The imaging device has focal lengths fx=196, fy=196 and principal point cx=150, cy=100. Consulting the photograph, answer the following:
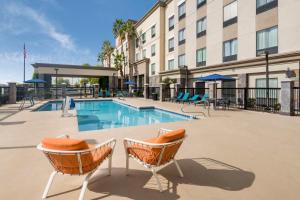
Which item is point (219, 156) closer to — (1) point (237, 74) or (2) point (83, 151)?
(2) point (83, 151)

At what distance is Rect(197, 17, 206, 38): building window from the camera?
23641mm

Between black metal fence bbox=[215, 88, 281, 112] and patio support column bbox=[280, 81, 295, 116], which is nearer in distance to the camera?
patio support column bbox=[280, 81, 295, 116]

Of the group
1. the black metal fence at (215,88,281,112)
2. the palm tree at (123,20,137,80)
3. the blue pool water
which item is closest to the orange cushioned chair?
the blue pool water

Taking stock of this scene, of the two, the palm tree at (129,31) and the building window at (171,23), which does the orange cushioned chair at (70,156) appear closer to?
the building window at (171,23)

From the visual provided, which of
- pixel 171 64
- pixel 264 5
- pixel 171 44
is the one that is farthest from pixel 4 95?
pixel 264 5

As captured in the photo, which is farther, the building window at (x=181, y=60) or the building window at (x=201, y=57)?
the building window at (x=181, y=60)

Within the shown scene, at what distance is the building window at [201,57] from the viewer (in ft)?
77.6

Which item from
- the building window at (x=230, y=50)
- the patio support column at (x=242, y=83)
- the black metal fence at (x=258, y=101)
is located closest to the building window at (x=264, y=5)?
the building window at (x=230, y=50)

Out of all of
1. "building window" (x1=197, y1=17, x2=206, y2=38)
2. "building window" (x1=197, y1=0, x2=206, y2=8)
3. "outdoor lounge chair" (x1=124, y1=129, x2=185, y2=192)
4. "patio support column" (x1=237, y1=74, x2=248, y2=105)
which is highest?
"building window" (x1=197, y1=0, x2=206, y2=8)

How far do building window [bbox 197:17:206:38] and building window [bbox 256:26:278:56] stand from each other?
751 cm

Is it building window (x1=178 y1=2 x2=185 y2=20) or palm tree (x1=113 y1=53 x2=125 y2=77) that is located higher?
building window (x1=178 y1=2 x2=185 y2=20)

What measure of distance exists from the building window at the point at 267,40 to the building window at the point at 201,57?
22.7ft

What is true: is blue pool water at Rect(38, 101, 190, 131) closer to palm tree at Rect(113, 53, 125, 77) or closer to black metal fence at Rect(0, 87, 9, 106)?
black metal fence at Rect(0, 87, 9, 106)

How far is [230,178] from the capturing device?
149 inches
